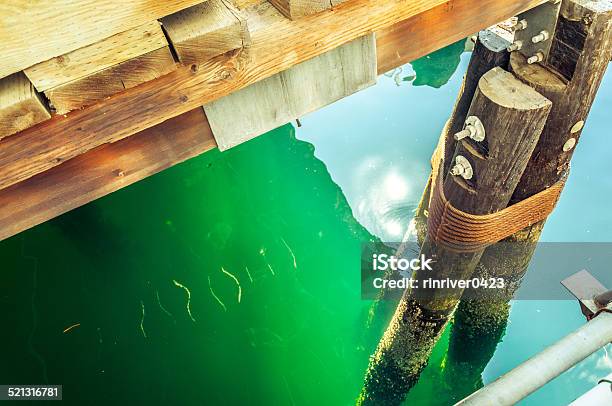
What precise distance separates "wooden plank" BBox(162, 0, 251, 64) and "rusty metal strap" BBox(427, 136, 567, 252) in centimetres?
196

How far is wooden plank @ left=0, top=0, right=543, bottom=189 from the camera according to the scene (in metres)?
1.37

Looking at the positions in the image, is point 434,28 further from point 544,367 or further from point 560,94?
point 544,367

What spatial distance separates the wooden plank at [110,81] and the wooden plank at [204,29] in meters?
0.05

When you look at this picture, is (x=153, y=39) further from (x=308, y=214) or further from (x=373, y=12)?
(x=308, y=214)

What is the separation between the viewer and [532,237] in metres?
3.46

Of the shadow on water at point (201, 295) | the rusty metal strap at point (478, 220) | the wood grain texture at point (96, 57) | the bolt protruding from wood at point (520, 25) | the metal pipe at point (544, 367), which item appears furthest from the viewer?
the shadow on water at point (201, 295)

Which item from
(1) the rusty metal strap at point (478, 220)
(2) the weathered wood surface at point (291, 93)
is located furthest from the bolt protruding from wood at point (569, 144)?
(2) the weathered wood surface at point (291, 93)

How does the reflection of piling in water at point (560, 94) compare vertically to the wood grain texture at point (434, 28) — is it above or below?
below

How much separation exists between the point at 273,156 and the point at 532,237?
14.2 ft

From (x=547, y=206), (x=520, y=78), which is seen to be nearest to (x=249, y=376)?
(x=547, y=206)

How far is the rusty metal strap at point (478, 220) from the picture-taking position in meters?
2.79

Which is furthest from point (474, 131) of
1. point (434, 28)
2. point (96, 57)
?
point (96, 57)

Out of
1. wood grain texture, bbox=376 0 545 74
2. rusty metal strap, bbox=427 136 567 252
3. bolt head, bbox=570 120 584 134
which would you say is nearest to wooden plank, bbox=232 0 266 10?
wood grain texture, bbox=376 0 545 74

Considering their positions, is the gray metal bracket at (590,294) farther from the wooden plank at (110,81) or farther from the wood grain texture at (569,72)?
the wooden plank at (110,81)
